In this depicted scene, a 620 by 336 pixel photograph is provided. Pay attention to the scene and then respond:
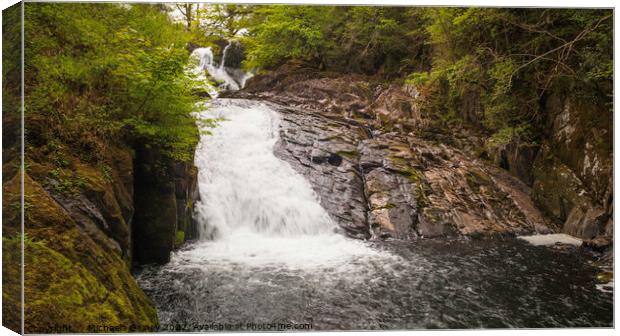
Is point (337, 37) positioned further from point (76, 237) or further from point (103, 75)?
point (76, 237)

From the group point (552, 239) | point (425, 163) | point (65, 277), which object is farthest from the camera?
point (425, 163)

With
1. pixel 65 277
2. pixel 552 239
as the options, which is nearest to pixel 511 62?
pixel 552 239

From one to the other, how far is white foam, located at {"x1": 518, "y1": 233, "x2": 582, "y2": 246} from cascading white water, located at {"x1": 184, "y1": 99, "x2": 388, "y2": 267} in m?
2.51

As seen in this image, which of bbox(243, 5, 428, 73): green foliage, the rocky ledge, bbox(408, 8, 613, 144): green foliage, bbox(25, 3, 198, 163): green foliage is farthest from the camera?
the rocky ledge

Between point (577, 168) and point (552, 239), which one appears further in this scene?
point (577, 168)

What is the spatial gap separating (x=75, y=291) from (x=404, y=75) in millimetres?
6599

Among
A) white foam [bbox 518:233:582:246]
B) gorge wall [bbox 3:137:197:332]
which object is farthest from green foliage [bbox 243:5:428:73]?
white foam [bbox 518:233:582:246]

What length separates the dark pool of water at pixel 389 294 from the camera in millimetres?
4117

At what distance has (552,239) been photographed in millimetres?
6348

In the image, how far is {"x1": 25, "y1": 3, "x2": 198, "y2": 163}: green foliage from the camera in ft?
12.9

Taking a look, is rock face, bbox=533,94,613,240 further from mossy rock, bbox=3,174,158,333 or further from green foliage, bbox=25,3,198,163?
mossy rock, bbox=3,174,158,333

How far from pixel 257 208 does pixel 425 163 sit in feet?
11.2

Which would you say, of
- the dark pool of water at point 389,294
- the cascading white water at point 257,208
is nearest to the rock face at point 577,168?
the dark pool of water at point 389,294

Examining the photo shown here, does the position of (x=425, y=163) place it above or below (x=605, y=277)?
above
